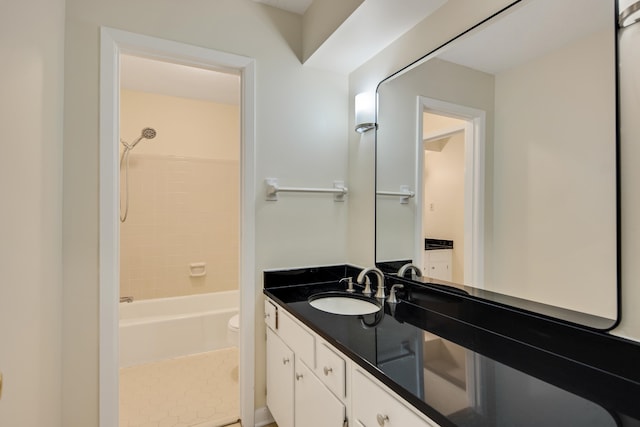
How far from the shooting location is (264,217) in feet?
6.31

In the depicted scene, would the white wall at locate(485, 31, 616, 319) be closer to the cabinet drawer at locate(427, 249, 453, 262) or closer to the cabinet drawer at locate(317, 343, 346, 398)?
the cabinet drawer at locate(427, 249, 453, 262)

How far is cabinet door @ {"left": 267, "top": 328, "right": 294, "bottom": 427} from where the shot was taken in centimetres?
158

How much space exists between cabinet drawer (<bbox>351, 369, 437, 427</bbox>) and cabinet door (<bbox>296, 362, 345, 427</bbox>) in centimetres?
12

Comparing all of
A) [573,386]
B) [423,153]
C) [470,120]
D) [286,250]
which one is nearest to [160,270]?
[286,250]

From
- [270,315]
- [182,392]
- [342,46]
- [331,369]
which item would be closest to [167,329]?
[182,392]

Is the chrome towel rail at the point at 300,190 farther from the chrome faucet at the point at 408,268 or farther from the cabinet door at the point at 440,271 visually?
the cabinet door at the point at 440,271

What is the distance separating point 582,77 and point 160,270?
3.48 meters

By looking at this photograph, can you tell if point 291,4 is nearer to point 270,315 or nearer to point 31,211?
point 31,211

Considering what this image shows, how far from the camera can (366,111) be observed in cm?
191

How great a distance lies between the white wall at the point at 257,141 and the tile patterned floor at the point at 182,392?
43cm

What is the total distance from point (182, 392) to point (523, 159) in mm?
2574

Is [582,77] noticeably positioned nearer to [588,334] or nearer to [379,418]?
[588,334]

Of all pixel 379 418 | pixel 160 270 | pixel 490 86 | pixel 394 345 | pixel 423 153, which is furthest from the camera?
pixel 160 270

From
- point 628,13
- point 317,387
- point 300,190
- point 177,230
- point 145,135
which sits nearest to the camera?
point 628,13
